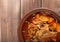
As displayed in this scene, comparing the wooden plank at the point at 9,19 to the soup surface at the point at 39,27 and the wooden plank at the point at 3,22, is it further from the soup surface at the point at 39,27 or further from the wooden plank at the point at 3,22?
the soup surface at the point at 39,27

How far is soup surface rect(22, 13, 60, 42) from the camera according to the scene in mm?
1124

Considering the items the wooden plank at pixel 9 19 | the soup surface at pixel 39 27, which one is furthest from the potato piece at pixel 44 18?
the wooden plank at pixel 9 19

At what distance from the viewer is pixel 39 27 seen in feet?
3.72

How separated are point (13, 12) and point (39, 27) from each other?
9.1 inches

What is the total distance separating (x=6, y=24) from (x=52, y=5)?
37 centimetres

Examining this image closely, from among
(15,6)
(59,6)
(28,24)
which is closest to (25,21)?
(28,24)

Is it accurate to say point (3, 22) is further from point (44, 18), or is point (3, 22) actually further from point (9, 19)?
point (44, 18)

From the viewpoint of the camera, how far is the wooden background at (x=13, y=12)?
119 cm

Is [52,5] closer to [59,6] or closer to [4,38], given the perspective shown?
[59,6]

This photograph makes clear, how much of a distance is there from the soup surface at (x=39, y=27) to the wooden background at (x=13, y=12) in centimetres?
9

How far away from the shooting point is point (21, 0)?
1.20m

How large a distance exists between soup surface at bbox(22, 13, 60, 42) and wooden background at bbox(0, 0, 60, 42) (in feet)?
0.29

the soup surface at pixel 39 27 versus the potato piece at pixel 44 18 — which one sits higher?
the potato piece at pixel 44 18

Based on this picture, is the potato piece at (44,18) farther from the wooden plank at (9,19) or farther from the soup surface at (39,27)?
the wooden plank at (9,19)
